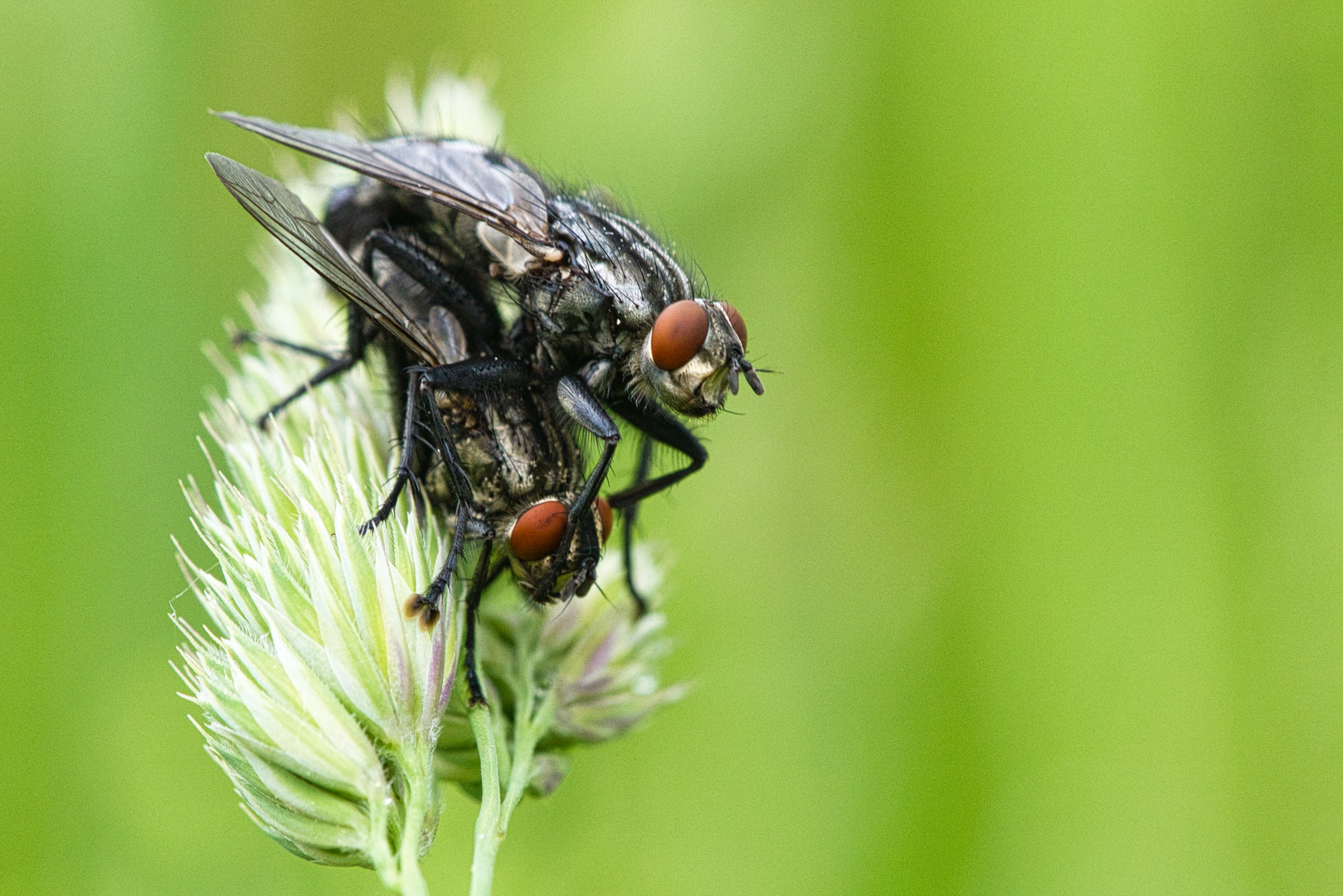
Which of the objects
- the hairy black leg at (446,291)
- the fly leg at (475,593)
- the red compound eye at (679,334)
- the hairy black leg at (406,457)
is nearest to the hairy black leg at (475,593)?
the fly leg at (475,593)

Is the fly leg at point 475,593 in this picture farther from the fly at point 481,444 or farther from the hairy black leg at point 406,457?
the hairy black leg at point 406,457

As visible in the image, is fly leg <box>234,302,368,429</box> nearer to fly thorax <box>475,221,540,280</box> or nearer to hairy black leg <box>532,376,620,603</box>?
fly thorax <box>475,221,540,280</box>

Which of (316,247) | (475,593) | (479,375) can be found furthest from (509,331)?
(475,593)

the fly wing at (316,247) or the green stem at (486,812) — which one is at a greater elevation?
the fly wing at (316,247)

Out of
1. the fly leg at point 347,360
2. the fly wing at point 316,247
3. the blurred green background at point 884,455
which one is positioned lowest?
the blurred green background at point 884,455

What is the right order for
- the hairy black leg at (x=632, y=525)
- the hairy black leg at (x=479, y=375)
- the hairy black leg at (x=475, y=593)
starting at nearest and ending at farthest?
the hairy black leg at (x=475, y=593)
the hairy black leg at (x=479, y=375)
the hairy black leg at (x=632, y=525)

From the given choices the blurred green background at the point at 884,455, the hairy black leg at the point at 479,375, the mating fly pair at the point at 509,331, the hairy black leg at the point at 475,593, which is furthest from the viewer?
the blurred green background at the point at 884,455
